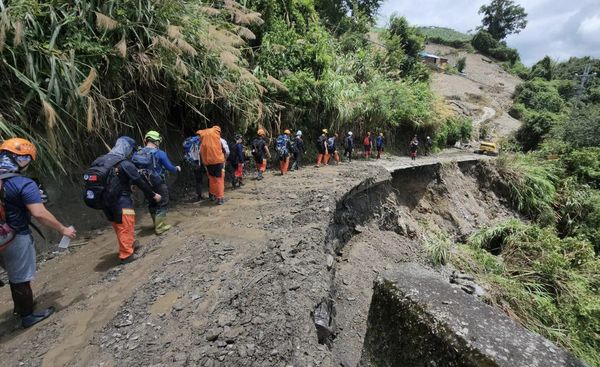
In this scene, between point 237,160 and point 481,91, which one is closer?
point 237,160

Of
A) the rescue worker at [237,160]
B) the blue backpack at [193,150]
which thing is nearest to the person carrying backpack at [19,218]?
the blue backpack at [193,150]

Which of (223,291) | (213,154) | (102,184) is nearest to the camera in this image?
(223,291)

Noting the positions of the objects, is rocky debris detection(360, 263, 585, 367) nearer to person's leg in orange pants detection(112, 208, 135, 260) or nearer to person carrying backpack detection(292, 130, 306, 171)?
person's leg in orange pants detection(112, 208, 135, 260)

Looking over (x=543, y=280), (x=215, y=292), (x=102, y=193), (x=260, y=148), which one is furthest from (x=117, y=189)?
(x=543, y=280)

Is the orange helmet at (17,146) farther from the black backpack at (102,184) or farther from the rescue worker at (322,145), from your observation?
the rescue worker at (322,145)

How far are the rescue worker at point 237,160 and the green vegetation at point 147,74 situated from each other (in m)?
0.89

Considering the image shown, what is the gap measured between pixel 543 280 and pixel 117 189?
10059mm

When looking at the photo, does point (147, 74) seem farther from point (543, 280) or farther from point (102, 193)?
point (543, 280)

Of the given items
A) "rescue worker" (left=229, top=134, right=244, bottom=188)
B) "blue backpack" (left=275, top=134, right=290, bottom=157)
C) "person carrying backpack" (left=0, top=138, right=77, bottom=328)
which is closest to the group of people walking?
"person carrying backpack" (left=0, top=138, right=77, bottom=328)

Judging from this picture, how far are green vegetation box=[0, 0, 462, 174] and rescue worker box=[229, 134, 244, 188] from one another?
35.0 inches

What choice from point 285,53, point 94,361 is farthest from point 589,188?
point 94,361

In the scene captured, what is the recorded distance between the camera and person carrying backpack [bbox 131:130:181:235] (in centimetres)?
472

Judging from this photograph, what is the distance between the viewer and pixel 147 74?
5.55 metres

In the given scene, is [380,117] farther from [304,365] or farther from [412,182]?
[304,365]
